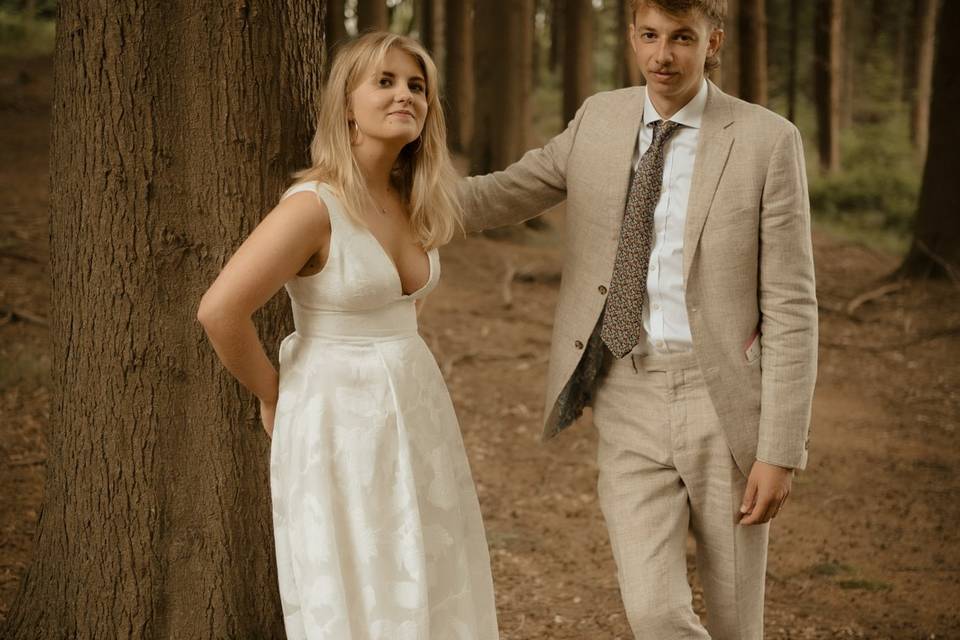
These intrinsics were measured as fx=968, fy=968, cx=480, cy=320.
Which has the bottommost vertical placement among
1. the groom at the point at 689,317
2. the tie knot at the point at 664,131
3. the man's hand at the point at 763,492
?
the man's hand at the point at 763,492

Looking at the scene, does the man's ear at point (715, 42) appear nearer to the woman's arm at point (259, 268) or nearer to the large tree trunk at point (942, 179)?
the woman's arm at point (259, 268)

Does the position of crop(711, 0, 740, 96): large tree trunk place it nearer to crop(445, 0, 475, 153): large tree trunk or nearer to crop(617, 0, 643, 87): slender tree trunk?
crop(617, 0, 643, 87): slender tree trunk

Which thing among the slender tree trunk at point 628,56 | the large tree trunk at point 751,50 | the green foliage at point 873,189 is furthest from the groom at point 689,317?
the green foliage at point 873,189

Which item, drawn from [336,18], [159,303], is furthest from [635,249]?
[336,18]

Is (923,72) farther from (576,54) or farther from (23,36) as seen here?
(23,36)

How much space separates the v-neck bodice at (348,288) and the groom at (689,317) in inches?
29.1

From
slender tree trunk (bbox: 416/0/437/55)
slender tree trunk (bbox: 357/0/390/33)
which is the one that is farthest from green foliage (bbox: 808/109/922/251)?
Answer: slender tree trunk (bbox: 357/0/390/33)

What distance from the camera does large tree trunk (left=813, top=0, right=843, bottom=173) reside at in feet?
57.5

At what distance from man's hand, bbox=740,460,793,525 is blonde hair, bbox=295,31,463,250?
1213mm

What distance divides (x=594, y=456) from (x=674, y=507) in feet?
11.4

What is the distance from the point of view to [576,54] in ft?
48.8

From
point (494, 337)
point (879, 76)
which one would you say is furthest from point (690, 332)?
point (879, 76)

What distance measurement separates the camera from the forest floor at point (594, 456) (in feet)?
15.2

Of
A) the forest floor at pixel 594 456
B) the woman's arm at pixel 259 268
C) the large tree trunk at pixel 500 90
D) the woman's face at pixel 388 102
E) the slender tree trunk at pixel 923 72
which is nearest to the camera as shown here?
the woman's arm at pixel 259 268
